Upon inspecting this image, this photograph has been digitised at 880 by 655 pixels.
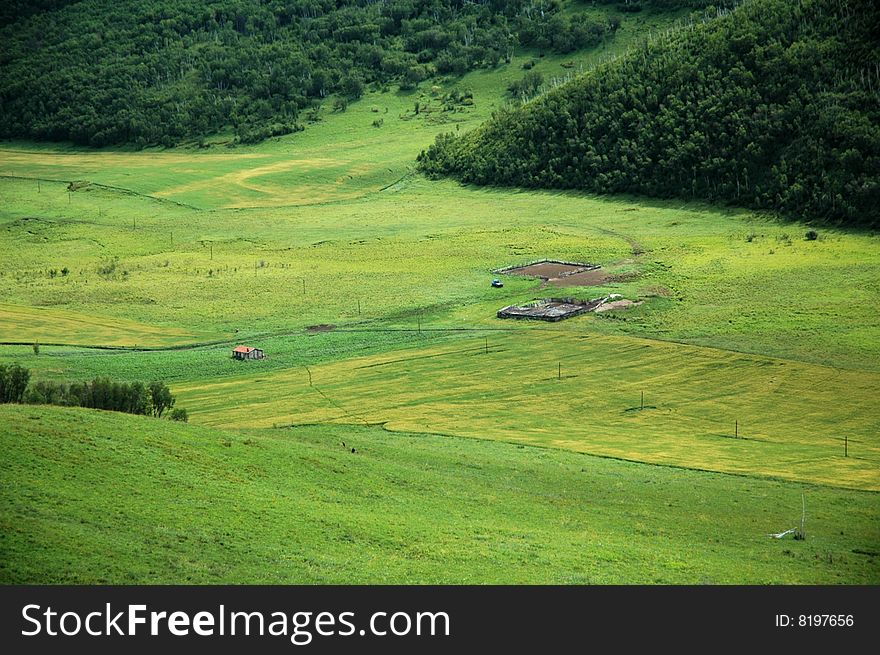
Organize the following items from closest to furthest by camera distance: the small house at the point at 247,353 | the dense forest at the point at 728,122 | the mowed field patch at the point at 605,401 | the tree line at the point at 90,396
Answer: the tree line at the point at 90,396
the mowed field patch at the point at 605,401
the small house at the point at 247,353
the dense forest at the point at 728,122

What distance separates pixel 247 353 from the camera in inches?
3996

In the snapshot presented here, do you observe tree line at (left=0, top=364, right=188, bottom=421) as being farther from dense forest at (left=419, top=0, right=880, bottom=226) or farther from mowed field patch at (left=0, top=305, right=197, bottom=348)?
dense forest at (left=419, top=0, right=880, bottom=226)

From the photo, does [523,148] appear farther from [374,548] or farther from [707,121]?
[374,548]

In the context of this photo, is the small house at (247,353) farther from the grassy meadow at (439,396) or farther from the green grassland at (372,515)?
the green grassland at (372,515)

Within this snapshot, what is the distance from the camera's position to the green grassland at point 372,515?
48.9 meters

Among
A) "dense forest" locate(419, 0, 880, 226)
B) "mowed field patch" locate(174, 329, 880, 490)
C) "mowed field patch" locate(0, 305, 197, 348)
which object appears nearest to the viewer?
"mowed field patch" locate(174, 329, 880, 490)

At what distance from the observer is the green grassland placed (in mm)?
48938

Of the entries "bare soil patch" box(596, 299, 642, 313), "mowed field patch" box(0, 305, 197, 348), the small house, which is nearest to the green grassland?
the small house

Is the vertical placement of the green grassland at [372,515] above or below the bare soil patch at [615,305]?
above

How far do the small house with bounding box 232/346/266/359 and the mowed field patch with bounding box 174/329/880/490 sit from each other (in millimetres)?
5264

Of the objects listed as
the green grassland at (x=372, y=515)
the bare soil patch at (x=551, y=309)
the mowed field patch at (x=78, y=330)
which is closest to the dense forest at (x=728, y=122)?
the bare soil patch at (x=551, y=309)

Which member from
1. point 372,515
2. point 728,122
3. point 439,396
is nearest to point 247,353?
point 439,396

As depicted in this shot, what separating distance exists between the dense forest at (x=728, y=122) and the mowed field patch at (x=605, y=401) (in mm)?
58550

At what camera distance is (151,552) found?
4844 centimetres
